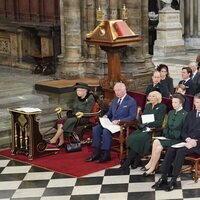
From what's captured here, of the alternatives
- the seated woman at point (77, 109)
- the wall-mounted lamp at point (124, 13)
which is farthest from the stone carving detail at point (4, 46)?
the seated woman at point (77, 109)

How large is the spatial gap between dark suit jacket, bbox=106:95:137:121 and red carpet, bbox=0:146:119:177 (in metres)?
0.62

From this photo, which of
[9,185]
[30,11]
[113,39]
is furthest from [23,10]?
[9,185]

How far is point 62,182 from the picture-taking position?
8.82 m

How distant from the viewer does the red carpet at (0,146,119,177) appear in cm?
929

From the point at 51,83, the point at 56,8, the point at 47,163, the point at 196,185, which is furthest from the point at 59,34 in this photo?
the point at 196,185

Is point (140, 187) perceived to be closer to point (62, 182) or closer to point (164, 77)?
point (62, 182)

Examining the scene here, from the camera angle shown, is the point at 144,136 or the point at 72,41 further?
the point at 72,41

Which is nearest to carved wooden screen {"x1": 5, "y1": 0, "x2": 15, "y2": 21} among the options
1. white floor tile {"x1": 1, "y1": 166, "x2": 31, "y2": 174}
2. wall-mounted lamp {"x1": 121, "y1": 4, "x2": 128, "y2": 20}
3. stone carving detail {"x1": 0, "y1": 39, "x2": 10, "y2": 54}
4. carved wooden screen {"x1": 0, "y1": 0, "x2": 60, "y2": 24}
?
carved wooden screen {"x1": 0, "y1": 0, "x2": 60, "y2": 24}

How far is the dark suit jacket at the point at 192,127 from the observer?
859 cm

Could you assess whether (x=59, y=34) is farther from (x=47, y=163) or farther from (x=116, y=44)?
(x=47, y=163)

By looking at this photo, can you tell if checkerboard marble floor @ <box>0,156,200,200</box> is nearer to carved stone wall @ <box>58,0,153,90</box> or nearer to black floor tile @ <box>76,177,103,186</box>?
black floor tile @ <box>76,177,103,186</box>

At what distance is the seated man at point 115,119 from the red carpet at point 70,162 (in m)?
0.14

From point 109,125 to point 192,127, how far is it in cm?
143

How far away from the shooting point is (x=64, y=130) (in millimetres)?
10242
